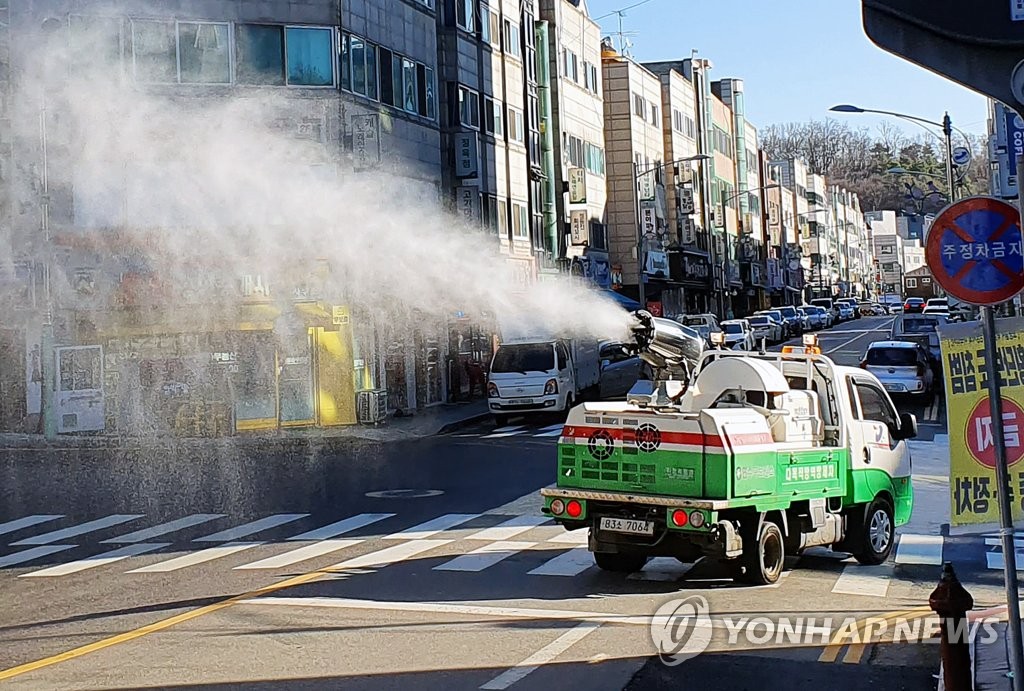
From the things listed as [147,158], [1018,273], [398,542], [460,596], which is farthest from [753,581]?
[147,158]

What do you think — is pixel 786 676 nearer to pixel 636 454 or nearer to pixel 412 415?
pixel 636 454

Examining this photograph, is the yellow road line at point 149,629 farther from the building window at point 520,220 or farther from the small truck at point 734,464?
the building window at point 520,220

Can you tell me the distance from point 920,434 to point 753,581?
1602cm

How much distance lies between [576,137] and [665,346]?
45177 millimetres

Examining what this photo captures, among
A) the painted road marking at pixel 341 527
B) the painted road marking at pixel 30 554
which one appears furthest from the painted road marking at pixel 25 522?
the painted road marking at pixel 341 527

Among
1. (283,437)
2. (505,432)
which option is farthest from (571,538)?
(283,437)

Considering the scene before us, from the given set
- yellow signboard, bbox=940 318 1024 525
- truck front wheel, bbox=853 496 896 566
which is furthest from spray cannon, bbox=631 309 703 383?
yellow signboard, bbox=940 318 1024 525

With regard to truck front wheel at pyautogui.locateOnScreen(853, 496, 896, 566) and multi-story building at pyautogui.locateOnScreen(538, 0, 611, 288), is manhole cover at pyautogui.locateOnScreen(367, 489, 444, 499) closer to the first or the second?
truck front wheel at pyautogui.locateOnScreen(853, 496, 896, 566)

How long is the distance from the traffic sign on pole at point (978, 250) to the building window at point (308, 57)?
2791cm

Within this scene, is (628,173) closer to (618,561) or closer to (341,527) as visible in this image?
(341,527)

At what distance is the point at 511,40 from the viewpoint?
4862 centimetres

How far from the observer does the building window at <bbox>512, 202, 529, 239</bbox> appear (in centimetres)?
4669

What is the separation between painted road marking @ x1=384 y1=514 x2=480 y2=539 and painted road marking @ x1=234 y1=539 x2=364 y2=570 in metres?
0.63

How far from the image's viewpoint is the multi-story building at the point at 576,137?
5431 cm
